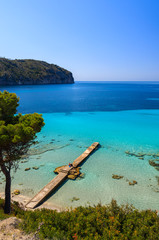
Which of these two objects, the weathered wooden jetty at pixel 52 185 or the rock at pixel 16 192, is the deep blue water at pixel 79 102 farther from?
the rock at pixel 16 192

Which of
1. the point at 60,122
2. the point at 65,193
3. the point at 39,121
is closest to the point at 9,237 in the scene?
the point at 39,121

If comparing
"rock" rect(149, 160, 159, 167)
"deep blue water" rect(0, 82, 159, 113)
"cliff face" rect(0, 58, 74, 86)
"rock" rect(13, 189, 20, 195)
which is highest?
"cliff face" rect(0, 58, 74, 86)

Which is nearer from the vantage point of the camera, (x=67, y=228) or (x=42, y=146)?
(x=67, y=228)

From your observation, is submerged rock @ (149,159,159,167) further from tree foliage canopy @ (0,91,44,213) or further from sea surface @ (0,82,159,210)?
tree foliage canopy @ (0,91,44,213)

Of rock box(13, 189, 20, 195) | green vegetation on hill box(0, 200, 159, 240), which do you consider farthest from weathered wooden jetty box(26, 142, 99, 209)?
green vegetation on hill box(0, 200, 159, 240)

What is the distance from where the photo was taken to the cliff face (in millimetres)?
123156

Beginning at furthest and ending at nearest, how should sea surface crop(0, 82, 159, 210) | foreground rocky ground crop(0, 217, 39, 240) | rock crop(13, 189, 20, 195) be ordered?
rock crop(13, 189, 20, 195)
sea surface crop(0, 82, 159, 210)
foreground rocky ground crop(0, 217, 39, 240)

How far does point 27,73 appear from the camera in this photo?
480 ft

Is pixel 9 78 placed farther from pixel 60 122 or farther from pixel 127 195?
pixel 127 195

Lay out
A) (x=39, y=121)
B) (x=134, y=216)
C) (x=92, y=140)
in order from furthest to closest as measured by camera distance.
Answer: (x=92, y=140) → (x=39, y=121) → (x=134, y=216)

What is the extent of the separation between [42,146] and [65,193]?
10476 millimetres

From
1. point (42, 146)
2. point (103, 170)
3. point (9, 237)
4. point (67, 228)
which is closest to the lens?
point (9, 237)

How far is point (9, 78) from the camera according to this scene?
12112cm

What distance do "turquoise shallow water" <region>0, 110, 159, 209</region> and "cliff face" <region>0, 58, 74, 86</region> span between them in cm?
11214
